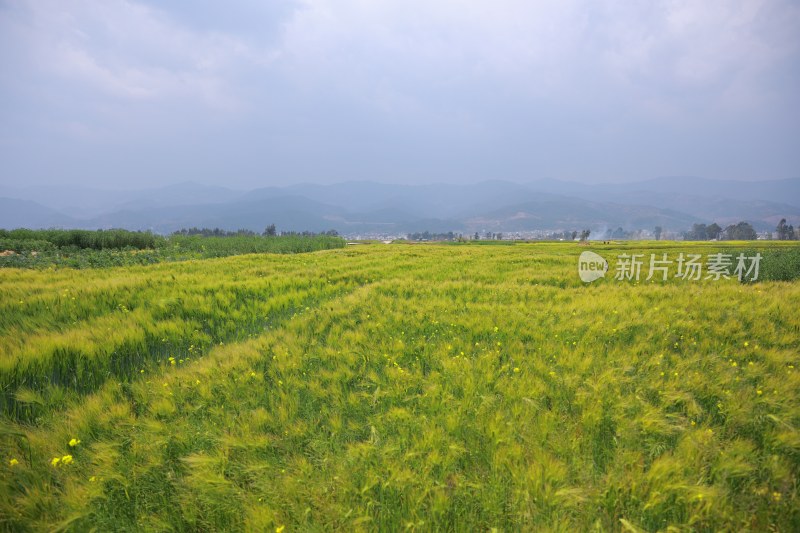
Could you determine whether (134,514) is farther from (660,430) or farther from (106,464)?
(660,430)

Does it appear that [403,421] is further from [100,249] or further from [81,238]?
[81,238]

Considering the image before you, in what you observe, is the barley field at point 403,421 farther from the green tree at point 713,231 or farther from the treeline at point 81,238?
the green tree at point 713,231

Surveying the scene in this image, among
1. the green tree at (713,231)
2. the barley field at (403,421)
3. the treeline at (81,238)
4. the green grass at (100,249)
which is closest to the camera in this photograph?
the barley field at (403,421)

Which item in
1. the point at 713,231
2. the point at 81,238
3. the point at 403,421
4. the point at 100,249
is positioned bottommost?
the point at 403,421

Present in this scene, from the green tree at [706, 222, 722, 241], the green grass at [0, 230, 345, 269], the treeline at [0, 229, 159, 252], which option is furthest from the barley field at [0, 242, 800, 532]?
the green tree at [706, 222, 722, 241]

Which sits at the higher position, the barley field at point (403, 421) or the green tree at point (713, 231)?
the green tree at point (713, 231)

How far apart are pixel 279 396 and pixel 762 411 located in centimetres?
523

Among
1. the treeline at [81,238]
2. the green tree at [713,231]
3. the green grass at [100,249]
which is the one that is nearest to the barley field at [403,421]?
the green grass at [100,249]

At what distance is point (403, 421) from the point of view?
3389mm

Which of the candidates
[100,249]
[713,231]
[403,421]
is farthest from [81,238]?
[713,231]

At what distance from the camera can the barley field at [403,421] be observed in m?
2.38

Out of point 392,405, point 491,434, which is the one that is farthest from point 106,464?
point 491,434

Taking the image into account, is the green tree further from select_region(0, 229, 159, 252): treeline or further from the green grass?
select_region(0, 229, 159, 252): treeline

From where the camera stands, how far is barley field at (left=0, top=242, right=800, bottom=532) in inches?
93.7
